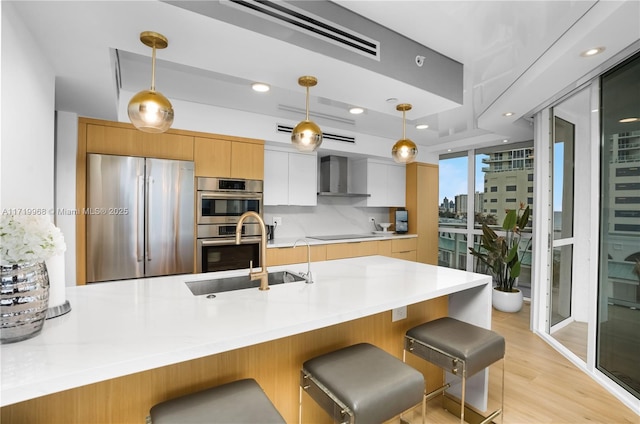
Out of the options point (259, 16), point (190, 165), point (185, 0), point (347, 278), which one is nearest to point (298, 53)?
point (259, 16)

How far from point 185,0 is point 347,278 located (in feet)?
5.37

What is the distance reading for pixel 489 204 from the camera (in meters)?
Answer: 5.01

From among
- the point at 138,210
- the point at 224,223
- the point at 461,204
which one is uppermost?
the point at 461,204

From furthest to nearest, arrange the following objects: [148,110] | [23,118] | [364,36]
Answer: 1. [364,36]
2. [148,110]
3. [23,118]

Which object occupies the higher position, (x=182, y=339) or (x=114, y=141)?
(x=114, y=141)

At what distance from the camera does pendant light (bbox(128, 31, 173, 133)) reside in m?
1.48

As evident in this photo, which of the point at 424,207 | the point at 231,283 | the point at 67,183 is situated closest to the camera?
the point at 231,283

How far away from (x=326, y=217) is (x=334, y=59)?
3391 mm

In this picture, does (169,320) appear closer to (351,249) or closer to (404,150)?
(404,150)

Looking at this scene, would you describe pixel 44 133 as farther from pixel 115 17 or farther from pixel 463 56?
pixel 463 56

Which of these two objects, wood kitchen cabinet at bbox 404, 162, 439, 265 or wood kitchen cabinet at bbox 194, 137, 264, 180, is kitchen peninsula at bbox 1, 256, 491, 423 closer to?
wood kitchen cabinet at bbox 194, 137, 264, 180

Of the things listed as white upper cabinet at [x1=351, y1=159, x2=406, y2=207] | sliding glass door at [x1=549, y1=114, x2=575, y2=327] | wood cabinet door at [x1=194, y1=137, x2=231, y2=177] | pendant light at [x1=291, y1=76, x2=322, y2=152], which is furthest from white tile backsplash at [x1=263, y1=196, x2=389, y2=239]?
sliding glass door at [x1=549, y1=114, x2=575, y2=327]

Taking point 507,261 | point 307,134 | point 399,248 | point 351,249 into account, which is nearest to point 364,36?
point 307,134

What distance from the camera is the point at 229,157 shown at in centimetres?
359
